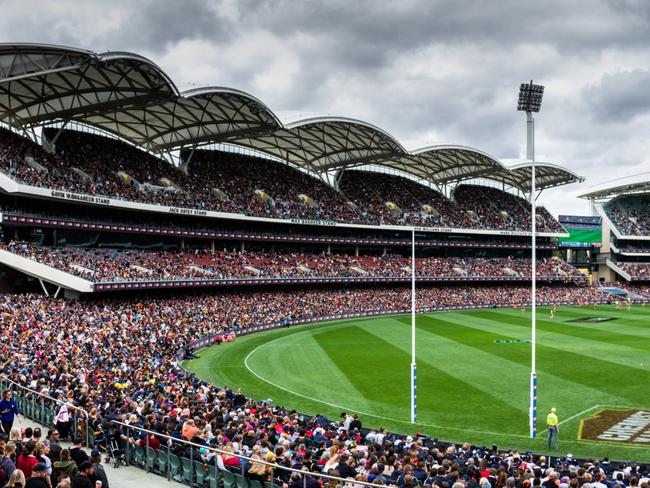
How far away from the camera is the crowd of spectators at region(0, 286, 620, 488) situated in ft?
43.0

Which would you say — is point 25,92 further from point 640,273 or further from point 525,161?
point 640,273

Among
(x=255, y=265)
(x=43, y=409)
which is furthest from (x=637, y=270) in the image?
(x=43, y=409)

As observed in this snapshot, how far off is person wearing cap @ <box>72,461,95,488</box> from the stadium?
0.33 m

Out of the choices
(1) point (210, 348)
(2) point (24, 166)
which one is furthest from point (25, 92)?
(1) point (210, 348)

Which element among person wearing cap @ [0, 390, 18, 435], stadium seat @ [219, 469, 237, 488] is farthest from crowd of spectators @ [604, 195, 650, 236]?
person wearing cap @ [0, 390, 18, 435]

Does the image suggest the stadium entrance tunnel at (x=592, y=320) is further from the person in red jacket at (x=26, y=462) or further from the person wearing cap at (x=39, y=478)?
the person wearing cap at (x=39, y=478)

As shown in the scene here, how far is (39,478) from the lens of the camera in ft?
28.2

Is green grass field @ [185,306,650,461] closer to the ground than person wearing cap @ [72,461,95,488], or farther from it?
closer to the ground

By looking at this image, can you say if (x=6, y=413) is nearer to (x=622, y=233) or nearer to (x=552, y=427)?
(x=552, y=427)

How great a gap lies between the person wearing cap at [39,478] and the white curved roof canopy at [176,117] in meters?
34.5

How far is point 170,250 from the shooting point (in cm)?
6125

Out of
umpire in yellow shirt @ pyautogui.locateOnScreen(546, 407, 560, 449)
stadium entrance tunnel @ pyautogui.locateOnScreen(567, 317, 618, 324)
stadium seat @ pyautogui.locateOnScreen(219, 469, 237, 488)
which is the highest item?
stadium seat @ pyautogui.locateOnScreen(219, 469, 237, 488)

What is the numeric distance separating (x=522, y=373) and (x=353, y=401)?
11.0 metres

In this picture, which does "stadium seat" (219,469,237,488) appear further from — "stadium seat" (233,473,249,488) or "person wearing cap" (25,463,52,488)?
"person wearing cap" (25,463,52,488)
